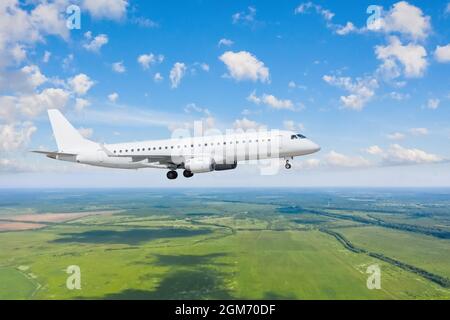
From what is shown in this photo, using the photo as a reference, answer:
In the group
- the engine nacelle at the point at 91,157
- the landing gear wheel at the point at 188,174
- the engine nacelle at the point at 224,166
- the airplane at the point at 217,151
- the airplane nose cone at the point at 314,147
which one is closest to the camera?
the airplane at the point at 217,151

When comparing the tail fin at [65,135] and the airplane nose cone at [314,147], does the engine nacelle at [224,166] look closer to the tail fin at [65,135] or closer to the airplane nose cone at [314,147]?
the airplane nose cone at [314,147]

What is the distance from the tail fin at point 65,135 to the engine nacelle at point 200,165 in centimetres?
2407

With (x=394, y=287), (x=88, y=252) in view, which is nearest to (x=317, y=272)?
(x=394, y=287)

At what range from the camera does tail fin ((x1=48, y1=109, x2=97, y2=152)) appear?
202 ft

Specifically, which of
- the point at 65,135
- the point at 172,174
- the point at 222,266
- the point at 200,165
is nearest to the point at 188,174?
the point at 200,165

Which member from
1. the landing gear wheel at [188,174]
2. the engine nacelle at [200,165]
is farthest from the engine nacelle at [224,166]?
the landing gear wheel at [188,174]

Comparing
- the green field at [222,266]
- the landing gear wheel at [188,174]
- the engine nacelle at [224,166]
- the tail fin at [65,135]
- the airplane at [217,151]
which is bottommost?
the green field at [222,266]

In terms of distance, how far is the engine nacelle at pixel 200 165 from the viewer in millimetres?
44125

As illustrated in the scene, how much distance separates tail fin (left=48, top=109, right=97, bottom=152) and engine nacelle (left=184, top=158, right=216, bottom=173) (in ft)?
79.0

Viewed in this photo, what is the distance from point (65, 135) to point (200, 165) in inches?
1245

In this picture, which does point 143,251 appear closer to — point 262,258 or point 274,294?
point 262,258

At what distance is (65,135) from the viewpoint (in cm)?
6278

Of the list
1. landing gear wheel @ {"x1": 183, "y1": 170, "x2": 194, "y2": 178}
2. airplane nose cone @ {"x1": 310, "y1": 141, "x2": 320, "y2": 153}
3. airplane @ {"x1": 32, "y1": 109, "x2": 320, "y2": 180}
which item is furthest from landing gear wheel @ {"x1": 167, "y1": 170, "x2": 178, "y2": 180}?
airplane nose cone @ {"x1": 310, "y1": 141, "x2": 320, "y2": 153}

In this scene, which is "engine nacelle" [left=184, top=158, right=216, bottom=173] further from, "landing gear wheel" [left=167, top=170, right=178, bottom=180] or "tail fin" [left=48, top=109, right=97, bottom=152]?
"tail fin" [left=48, top=109, right=97, bottom=152]
